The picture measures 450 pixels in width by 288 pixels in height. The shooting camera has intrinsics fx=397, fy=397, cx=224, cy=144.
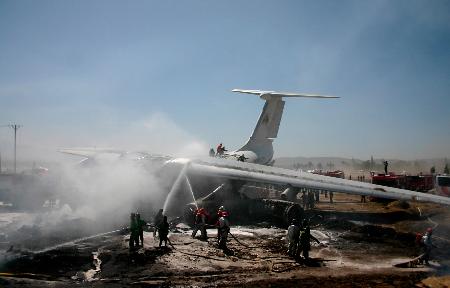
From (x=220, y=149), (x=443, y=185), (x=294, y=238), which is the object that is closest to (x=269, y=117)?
(x=220, y=149)

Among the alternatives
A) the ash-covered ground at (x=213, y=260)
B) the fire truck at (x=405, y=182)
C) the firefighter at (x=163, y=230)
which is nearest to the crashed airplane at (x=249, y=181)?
the ash-covered ground at (x=213, y=260)

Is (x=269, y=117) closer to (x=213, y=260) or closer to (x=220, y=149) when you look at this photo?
(x=220, y=149)

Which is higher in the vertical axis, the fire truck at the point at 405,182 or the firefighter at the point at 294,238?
the fire truck at the point at 405,182

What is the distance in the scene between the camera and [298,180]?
21.3 metres

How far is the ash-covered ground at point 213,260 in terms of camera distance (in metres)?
11.0

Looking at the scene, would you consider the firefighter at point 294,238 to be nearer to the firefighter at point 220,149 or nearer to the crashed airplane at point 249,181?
the crashed airplane at point 249,181

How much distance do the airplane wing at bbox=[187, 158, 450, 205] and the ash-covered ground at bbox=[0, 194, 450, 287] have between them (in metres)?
1.81

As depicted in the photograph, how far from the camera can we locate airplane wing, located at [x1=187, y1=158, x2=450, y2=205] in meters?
19.1

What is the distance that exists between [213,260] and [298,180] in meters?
9.13

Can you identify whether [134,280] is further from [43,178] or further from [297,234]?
[43,178]

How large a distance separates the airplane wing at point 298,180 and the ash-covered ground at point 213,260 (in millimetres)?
1813

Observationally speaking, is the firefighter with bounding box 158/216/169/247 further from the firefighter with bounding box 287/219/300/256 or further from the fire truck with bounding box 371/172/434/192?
the fire truck with bounding box 371/172/434/192

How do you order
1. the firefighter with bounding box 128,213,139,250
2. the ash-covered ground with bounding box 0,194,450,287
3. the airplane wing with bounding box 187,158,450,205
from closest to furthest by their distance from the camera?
1. the ash-covered ground with bounding box 0,194,450,287
2. the firefighter with bounding box 128,213,139,250
3. the airplane wing with bounding box 187,158,450,205

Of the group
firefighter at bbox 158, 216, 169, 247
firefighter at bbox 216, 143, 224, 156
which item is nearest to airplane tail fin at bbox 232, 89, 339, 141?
firefighter at bbox 216, 143, 224, 156
